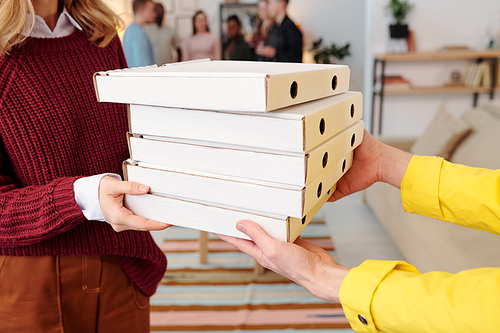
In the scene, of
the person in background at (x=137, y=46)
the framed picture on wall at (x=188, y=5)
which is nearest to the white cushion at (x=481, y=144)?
the person in background at (x=137, y=46)

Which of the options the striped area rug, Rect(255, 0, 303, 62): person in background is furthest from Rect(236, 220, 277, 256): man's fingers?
Rect(255, 0, 303, 62): person in background

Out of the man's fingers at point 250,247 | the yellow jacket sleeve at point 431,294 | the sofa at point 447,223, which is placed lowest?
the sofa at point 447,223

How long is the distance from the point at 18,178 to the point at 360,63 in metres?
5.11

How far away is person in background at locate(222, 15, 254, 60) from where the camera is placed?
4672 millimetres

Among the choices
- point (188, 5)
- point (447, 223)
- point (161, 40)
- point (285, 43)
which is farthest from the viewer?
point (188, 5)

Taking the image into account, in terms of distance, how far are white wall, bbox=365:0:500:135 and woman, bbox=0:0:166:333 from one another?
3.77 meters

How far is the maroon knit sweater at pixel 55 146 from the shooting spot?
0.73 m

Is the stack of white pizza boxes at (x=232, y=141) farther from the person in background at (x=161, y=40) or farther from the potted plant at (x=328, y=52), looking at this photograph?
the potted plant at (x=328, y=52)

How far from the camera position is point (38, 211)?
0.73 metres

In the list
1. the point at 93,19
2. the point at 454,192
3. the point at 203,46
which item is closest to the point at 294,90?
the point at 454,192

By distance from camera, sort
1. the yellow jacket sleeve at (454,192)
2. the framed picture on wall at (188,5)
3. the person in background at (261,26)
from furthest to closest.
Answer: the framed picture on wall at (188,5), the person in background at (261,26), the yellow jacket sleeve at (454,192)

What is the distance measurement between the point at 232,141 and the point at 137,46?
2.79 metres

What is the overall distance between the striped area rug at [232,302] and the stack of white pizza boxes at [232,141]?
127cm

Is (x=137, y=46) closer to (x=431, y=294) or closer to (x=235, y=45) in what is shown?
(x=235, y=45)
